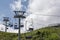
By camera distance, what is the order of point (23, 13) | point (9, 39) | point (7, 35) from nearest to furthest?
point (23, 13) < point (9, 39) < point (7, 35)

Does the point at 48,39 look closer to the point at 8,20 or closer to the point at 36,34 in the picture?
the point at 36,34

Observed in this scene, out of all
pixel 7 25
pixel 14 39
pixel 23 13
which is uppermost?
pixel 23 13

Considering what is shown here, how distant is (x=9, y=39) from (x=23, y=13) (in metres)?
58.1

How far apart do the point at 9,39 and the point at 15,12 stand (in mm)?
56154

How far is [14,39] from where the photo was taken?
161375mm

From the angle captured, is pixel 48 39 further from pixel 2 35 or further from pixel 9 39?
pixel 2 35

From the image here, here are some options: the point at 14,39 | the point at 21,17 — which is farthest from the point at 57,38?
the point at 21,17

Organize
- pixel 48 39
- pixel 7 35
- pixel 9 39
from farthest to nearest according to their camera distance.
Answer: pixel 7 35, pixel 9 39, pixel 48 39

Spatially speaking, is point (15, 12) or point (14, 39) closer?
point (15, 12)

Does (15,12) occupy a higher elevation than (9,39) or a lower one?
higher

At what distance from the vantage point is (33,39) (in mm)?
153875

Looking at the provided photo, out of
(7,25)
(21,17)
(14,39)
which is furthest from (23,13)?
(14,39)

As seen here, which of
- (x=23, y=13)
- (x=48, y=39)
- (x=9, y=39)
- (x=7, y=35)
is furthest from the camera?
(x=7, y=35)

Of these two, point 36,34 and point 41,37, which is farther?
point 36,34
